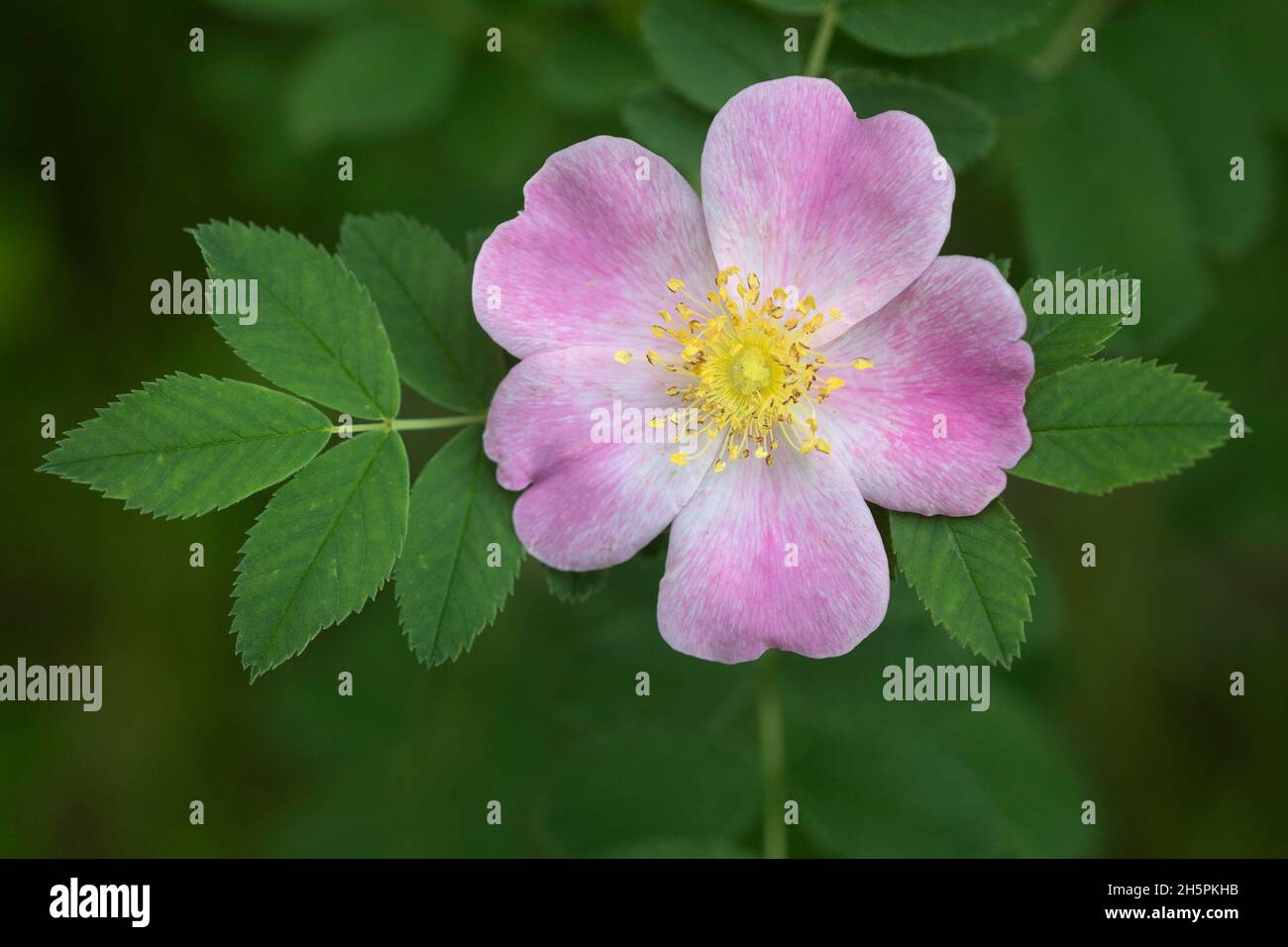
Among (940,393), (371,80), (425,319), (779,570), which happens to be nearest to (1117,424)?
(940,393)

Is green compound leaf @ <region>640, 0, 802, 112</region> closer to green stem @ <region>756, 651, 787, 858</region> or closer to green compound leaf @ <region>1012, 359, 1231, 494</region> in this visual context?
green compound leaf @ <region>1012, 359, 1231, 494</region>

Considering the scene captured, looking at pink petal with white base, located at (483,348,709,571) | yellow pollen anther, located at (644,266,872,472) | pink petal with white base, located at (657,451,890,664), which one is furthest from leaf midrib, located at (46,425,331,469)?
pink petal with white base, located at (657,451,890,664)

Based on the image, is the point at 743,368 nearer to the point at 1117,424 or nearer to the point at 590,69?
the point at 1117,424

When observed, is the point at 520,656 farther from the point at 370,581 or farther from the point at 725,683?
the point at 370,581

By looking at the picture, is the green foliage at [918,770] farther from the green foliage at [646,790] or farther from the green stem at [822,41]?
Result: the green stem at [822,41]

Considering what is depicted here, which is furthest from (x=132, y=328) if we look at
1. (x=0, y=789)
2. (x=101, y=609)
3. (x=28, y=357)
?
(x=0, y=789)

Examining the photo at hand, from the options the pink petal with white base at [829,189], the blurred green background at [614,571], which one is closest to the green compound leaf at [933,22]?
the blurred green background at [614,571]
